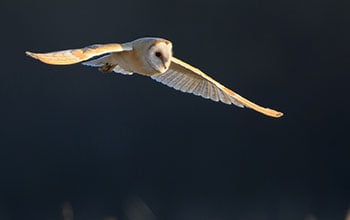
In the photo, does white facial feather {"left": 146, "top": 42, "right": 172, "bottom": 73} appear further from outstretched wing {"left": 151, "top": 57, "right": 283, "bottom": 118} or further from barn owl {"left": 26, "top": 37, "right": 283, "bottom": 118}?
outstretched wing {"left": 151, "top": 57, "right": 283, "bottom": 118}

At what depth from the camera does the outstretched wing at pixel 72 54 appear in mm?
1395

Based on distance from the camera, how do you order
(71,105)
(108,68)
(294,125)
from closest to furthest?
(108,68) < (71,105) < (294,125)

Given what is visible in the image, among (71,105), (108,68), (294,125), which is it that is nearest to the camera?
(108,68)

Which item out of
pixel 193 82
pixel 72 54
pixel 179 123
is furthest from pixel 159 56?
pixel 179 123

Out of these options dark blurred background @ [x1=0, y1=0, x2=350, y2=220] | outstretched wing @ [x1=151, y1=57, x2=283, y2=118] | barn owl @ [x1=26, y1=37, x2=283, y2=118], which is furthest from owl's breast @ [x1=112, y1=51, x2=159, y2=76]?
dark blurred background @ [x1=0, y1=0, x2=350, y2=220]

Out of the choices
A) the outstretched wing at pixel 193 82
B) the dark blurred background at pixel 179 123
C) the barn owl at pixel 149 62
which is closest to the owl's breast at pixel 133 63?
the barn owl at pixel 149 62

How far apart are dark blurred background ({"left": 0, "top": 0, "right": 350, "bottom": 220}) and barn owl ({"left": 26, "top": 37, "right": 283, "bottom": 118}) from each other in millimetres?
1093

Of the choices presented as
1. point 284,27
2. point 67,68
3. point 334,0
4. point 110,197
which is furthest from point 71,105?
point 334,0

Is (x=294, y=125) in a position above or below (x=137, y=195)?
above

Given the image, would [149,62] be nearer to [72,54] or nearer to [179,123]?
[72,54]

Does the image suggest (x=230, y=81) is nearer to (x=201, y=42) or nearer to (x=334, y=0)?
(x=201, y=42)

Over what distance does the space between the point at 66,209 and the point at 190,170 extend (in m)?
0.51

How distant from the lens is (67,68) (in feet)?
10.2

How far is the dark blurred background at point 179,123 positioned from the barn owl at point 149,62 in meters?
1.09
